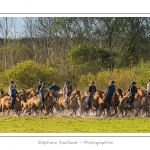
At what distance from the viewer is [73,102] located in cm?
2939

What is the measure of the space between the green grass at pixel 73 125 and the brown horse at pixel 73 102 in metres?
1.07

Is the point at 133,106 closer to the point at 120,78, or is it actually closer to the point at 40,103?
the point at 40,103

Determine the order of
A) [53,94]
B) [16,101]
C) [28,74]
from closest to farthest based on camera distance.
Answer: [53,94] → [16,101] → [28,74]

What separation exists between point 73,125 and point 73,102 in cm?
417

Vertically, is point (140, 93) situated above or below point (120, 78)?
below

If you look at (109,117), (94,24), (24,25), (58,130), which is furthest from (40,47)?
(58,130)

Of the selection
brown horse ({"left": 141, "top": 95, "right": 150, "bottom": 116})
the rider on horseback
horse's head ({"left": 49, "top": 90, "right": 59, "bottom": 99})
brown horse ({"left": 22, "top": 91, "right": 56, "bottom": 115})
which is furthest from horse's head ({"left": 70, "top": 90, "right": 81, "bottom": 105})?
brown horse ({"left": 141, "top": 95, "right": 150, "bottom": 116})

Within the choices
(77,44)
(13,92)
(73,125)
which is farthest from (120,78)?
(73,125)

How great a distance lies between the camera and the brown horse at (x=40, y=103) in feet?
96.7

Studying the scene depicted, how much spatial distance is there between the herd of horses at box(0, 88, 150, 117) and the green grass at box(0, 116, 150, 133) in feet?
2.86

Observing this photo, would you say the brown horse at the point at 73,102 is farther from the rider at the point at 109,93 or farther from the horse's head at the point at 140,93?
the horse's head at the point at 140,93

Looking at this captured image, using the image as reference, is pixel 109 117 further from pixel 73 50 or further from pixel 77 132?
pixel 73 50

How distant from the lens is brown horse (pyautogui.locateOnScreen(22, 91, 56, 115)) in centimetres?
2947
